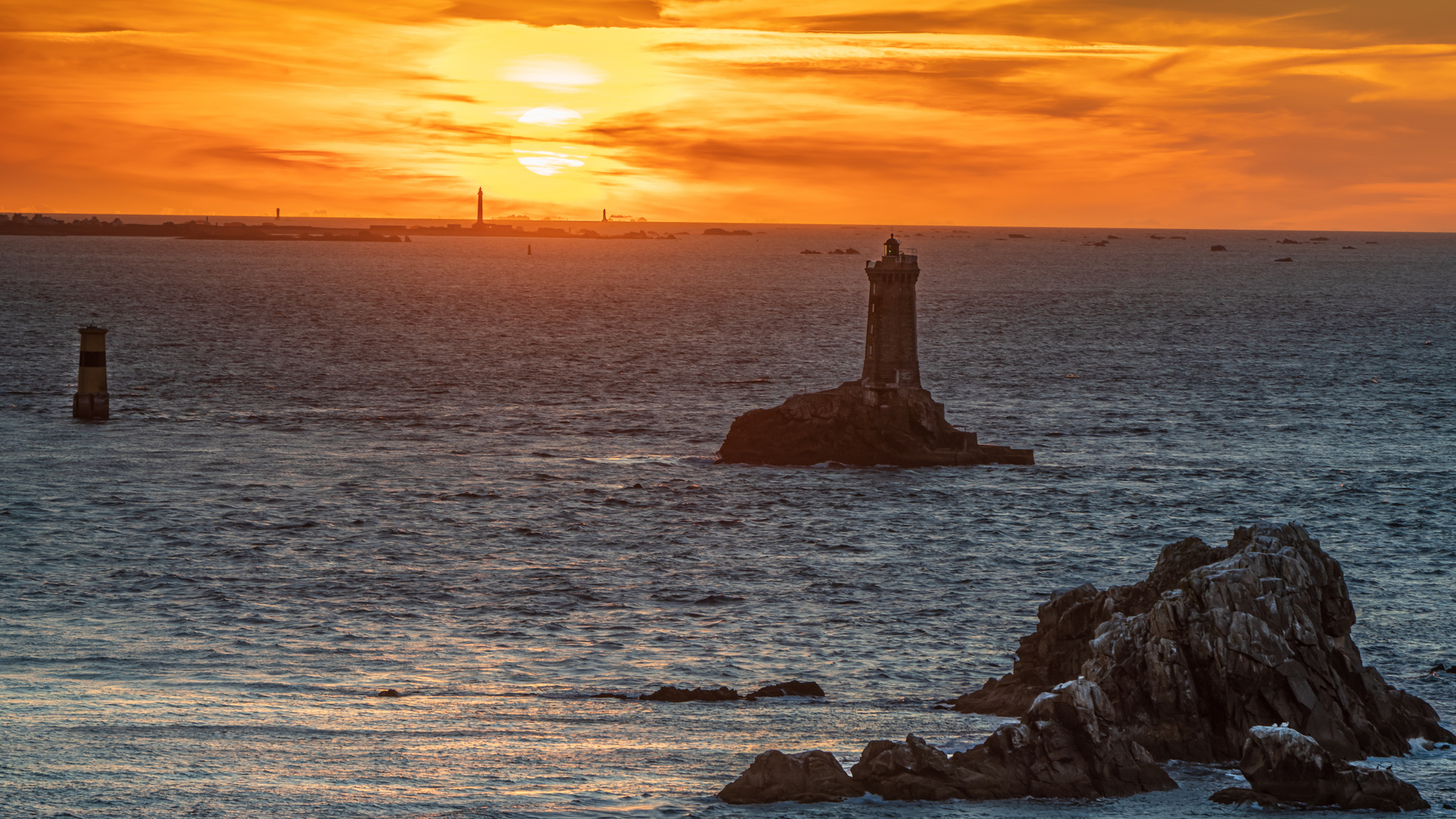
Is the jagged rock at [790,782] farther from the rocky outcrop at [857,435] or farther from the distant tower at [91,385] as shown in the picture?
the distant tower at [91,385]

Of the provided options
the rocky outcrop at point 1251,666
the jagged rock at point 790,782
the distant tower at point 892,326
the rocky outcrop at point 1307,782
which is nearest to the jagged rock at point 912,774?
the jagged rock at point 790,782

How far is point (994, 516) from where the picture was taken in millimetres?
58406

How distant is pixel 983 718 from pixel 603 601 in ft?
52.7

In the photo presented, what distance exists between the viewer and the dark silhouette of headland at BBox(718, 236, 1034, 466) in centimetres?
7162

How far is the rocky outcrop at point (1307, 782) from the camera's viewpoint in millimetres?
24000

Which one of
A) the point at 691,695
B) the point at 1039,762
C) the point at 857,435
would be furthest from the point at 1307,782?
the point at 857,435

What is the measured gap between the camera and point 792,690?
31953 millimetres

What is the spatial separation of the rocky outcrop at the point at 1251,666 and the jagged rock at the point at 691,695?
7773mm

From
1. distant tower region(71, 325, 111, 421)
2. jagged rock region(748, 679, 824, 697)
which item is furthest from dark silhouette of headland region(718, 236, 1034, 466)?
jagged rock region(748, 679, 824, 697)

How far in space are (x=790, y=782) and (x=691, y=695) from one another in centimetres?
781

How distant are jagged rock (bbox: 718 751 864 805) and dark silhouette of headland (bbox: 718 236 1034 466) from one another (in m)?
47.1

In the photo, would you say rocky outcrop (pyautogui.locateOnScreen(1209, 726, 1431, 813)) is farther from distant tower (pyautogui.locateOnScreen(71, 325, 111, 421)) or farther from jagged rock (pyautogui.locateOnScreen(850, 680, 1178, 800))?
distant tower (pyautogui.locateOnScreen(71, 325, 111, 421))

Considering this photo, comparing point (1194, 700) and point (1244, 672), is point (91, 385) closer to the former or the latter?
point (1194, 700)

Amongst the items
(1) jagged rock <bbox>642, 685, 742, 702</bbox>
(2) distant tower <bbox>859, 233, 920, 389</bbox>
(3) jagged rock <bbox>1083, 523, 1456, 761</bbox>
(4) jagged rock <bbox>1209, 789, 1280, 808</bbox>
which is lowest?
(1) jagged rock <bbox>642, 685, 742, 702</bbox>
